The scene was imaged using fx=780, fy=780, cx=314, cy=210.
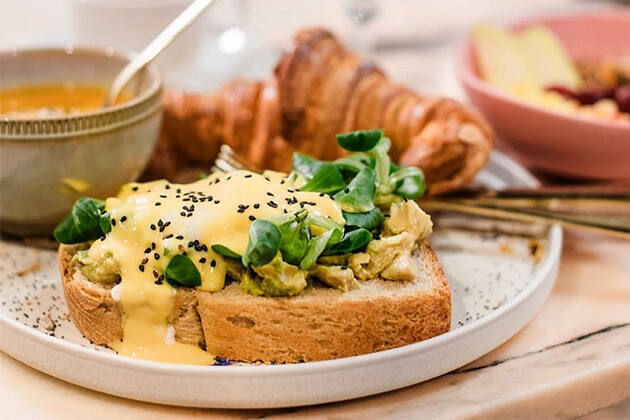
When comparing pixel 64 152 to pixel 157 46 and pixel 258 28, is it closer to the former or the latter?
pixel 157 46

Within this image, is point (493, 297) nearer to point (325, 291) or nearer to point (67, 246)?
point (325, 291)

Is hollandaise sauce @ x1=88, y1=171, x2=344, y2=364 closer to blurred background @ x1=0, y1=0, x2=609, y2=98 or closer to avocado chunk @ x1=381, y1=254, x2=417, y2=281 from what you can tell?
avocado chunk @ x1=381, y1=254, x2=417, y2=281

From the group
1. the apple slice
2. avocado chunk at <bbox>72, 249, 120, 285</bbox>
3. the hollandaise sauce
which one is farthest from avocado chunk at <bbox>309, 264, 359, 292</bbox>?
the apple slice

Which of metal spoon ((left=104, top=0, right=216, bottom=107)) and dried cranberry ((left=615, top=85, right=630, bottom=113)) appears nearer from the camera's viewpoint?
metal spoon ((left=104, top=0, right=216, bottom=107))

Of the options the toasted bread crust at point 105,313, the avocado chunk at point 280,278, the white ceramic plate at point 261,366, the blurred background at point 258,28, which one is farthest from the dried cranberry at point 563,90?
the toasted bread crust at point 105,313

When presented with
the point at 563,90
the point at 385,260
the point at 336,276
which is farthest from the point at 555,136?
the point at 336,276

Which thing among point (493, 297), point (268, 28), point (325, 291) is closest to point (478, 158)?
point (493, 297)
